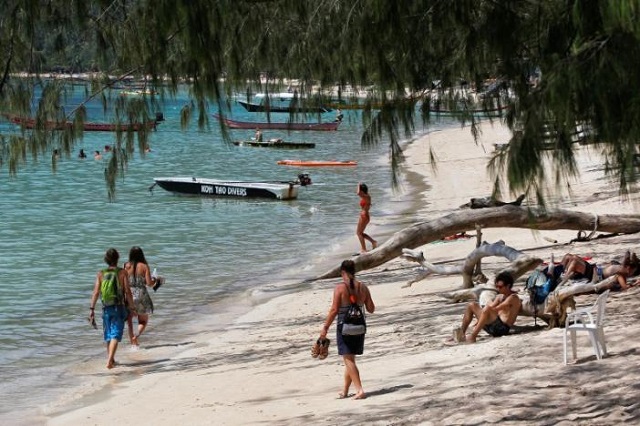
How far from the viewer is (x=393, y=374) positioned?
10633 millimetres

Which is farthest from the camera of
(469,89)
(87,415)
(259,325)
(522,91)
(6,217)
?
(6,217)

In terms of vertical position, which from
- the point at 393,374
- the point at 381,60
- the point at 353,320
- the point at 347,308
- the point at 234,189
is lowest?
the point at 234,189

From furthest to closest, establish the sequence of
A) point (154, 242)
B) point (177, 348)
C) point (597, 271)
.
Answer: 1. point (154, 242)
2. point (177, 348)
3. point (597, 271)

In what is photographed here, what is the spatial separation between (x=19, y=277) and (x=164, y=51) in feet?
48.9

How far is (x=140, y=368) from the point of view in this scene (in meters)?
13.6

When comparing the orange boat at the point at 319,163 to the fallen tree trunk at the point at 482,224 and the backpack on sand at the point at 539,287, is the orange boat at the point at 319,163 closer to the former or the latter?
the fallen tree trunk at the point at 482,224

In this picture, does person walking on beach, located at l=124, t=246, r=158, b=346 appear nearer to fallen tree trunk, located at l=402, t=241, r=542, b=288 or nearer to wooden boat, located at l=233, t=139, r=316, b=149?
fallen tree trunk, located at l=402, t=241, r=542, b=288

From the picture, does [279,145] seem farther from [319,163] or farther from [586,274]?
[586,274]

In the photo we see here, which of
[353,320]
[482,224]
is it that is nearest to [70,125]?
[353,320]

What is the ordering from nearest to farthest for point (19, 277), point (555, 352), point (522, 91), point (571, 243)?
point (522, 91) < point (555, 352) < point (571, 243) < point (19, 277)

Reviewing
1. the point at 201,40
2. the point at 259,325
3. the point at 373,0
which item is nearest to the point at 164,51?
the point at 201,40

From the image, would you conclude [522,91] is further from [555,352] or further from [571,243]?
[571,243]

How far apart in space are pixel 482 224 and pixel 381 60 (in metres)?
9.52

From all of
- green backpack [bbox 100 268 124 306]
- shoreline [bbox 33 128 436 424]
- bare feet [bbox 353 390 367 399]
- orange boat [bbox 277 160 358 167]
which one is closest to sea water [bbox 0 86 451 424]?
shoreline [bbox 33 128 436 424]
